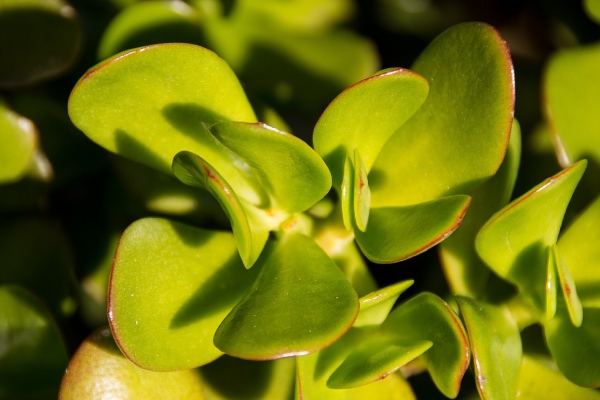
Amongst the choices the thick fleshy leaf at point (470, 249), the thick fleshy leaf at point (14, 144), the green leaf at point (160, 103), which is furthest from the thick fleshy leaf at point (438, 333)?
the thick fleshy leaf at point (14, 144)

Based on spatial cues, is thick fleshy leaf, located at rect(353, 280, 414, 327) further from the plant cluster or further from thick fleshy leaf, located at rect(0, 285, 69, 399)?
thick fleshy leaf, located at rect(0, 285, 69, 399)

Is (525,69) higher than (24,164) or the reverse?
higher

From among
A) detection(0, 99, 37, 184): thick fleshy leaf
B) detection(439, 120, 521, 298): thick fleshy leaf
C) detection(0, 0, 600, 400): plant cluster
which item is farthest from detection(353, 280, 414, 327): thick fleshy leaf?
detection(0, 99, 37, 184): thick fleshy leaf

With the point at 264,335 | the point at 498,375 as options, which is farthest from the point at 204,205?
the point at 498,375

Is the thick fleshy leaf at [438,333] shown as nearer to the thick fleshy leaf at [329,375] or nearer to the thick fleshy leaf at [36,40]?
the thick fleshy leaf at [329,375]

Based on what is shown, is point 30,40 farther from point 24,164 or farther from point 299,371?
point 299,371

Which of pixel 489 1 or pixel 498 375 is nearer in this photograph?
pixel 498 375
